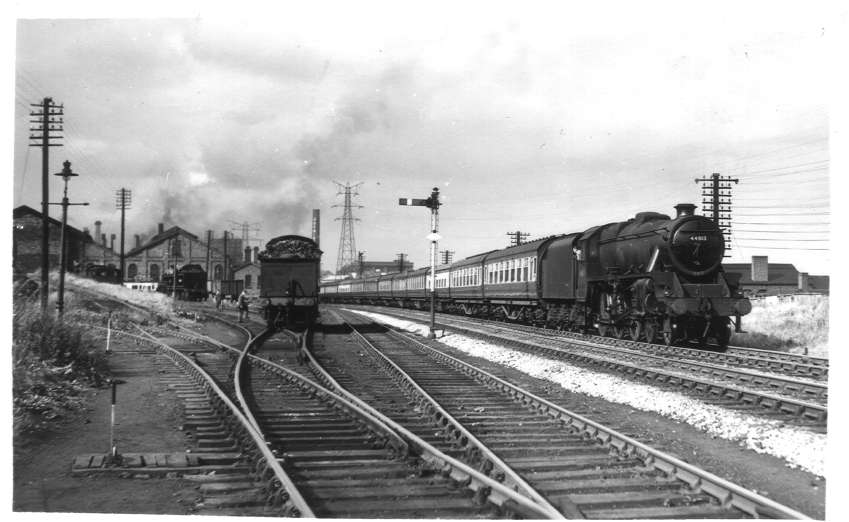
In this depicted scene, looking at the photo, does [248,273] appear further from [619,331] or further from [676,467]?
[676,467]

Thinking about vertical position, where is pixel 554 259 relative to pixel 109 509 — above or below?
above

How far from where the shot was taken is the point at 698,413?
8.32m

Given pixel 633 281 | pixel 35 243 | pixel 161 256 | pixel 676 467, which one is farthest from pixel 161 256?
pixel 676 467

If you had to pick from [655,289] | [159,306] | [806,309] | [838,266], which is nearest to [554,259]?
[655,289]

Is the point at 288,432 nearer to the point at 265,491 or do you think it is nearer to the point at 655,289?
the point at 265,491

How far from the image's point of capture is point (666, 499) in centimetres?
515

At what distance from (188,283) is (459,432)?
51.8m

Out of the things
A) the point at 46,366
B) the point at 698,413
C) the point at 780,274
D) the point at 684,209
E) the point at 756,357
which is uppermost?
the point at 684,209

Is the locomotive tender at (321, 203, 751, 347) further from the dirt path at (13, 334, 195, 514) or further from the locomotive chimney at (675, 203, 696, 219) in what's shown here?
the dirt path at (13, 334, 195, 514)

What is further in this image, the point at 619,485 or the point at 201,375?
the point at 201,375

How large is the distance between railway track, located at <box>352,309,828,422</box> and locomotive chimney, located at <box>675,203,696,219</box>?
359 cm

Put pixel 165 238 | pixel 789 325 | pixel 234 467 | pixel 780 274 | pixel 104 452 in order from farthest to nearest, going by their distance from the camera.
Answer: pixel 165 238, pixel 780 274, pixel 789 325, pixel 104 452, pixel 234 467

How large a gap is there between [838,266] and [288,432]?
19.5 ft

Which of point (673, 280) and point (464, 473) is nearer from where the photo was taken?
point (464, 473)
